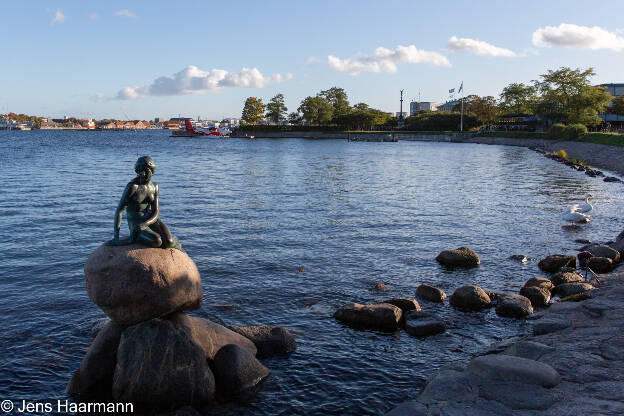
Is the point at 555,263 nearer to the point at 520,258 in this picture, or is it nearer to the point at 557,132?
the point at 520,258

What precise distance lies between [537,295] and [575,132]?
86.4 meters

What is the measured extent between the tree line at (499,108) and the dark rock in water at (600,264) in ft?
327

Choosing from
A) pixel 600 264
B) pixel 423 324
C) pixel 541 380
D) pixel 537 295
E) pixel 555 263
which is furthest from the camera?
pixel 555 263

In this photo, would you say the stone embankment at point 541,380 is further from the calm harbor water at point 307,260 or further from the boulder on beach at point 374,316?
the boulder on beach at point 374,316

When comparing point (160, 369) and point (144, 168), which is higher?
point (144, 168)

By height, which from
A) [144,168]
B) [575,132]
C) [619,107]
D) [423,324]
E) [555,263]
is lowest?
[423,324]

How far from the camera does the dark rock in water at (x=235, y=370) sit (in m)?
9.97

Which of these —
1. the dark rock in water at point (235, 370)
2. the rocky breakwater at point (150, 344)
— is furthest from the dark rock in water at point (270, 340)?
the rocky breakwater at point (150, 344)

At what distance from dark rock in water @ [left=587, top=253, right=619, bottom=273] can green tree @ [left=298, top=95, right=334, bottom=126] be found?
165 metres

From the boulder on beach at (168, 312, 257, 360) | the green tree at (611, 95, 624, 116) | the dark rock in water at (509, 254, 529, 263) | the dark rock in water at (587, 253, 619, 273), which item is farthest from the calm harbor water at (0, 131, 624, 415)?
the green tree at (611, 95, 624, 116)

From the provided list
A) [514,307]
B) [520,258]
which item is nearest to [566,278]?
[520,258]

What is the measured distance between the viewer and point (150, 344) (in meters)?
9.39

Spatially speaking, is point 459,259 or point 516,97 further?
point 516,97

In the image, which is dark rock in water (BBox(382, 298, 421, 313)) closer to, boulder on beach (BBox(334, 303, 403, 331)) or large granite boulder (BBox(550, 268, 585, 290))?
boulder on beach (BBox(334, 303, 403, 331))
